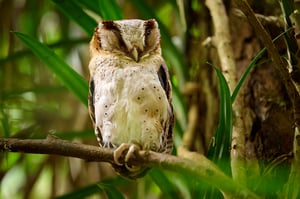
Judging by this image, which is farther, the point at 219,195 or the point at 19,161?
the point at 19,161

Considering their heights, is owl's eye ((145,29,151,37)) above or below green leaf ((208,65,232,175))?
above

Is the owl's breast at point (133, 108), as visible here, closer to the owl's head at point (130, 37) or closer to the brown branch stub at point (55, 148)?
the owl's head at point (130, 37)

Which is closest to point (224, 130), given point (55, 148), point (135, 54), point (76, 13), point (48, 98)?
point (135, 54)

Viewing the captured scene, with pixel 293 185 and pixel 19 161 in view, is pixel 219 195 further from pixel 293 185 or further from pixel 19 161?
pixel 19 161

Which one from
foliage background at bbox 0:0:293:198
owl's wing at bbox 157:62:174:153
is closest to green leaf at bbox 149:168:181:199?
foliage background at bbox 0:0:293:198

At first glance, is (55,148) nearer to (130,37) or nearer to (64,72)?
(130,37)

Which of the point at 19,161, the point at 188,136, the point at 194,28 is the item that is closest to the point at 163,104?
the point at 188,136

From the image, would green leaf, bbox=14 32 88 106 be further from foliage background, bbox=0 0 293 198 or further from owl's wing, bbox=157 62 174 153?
owl's wing, bbox=157 62 174 153
